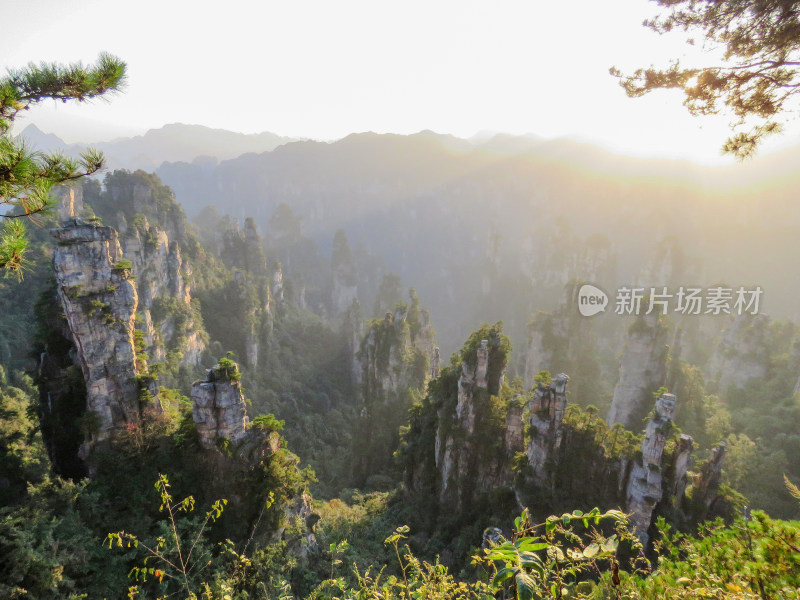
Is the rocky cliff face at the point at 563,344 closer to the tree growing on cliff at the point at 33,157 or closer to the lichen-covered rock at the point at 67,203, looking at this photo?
the tree growing on cliff at the point at 33,157

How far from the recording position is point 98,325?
1386cm

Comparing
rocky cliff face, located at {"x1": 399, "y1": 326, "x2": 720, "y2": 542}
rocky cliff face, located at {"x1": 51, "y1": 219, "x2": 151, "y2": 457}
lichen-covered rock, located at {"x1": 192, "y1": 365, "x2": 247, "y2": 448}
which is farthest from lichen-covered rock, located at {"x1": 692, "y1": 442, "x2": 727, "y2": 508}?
rocky cliff face, located at {"x1": 51, "y1": 219, "x2": 151, "y2": 457}

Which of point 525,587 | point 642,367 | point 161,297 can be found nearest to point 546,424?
point 525,587

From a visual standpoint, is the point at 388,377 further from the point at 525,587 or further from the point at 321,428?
the point at 525,587

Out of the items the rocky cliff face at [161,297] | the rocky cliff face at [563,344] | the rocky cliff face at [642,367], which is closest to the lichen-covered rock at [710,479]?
the rocky cliff face at [642,367]

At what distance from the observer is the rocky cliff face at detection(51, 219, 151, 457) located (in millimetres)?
13555

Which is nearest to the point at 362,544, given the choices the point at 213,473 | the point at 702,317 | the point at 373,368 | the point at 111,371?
the point at 213,473

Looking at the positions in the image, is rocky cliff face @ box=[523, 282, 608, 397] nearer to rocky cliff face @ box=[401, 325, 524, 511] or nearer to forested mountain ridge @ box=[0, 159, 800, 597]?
forested mountain ridge @ box=[0, 159, 800, 597]

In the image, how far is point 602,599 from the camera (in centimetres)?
414

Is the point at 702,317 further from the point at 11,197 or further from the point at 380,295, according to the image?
the point at 11,197

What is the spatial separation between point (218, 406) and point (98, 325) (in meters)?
5.38

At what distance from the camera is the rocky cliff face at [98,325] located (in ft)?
44.5

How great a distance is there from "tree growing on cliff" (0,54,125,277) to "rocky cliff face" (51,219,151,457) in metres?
10.9

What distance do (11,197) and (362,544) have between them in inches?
648
